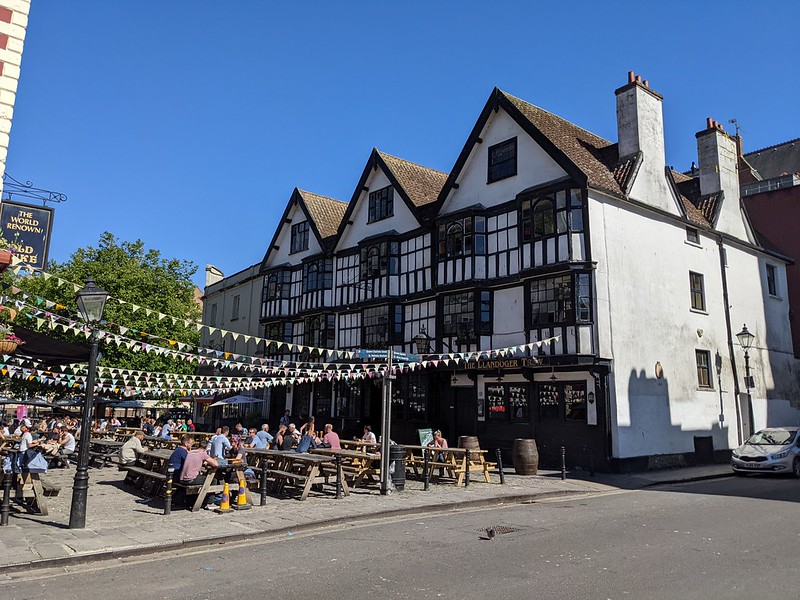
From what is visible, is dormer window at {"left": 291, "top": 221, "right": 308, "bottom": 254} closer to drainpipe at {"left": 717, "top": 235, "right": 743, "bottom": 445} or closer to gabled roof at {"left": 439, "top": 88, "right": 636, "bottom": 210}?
gabled roof at {"left": 439, "top": 88, "right": 636, "bottom": 210}

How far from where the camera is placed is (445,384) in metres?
24.3

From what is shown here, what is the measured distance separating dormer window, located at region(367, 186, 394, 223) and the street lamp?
18.6 meters

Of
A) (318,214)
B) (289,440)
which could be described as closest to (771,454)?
(289,440)

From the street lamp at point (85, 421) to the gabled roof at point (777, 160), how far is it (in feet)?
117

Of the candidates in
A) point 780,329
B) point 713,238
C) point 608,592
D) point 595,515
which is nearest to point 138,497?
point 595,515

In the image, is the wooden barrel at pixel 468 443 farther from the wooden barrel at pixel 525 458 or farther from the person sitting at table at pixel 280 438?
the person sitting at table at pixel 280 438

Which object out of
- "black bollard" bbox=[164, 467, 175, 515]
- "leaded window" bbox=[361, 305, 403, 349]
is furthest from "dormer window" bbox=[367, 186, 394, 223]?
"black bollard" bbox=[164, 467, 175, 515]

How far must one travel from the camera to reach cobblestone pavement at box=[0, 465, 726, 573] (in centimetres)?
853

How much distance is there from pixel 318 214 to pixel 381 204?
5.91 m

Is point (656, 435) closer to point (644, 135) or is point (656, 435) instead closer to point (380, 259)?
point (644, 135)

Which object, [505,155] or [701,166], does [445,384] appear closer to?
[505,155]

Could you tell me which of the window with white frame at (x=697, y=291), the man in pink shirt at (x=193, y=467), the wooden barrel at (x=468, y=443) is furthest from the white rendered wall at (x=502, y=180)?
the man in pink shirt at (x=193, y=467)

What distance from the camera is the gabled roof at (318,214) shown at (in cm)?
3185

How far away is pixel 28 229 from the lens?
11.4 metres
